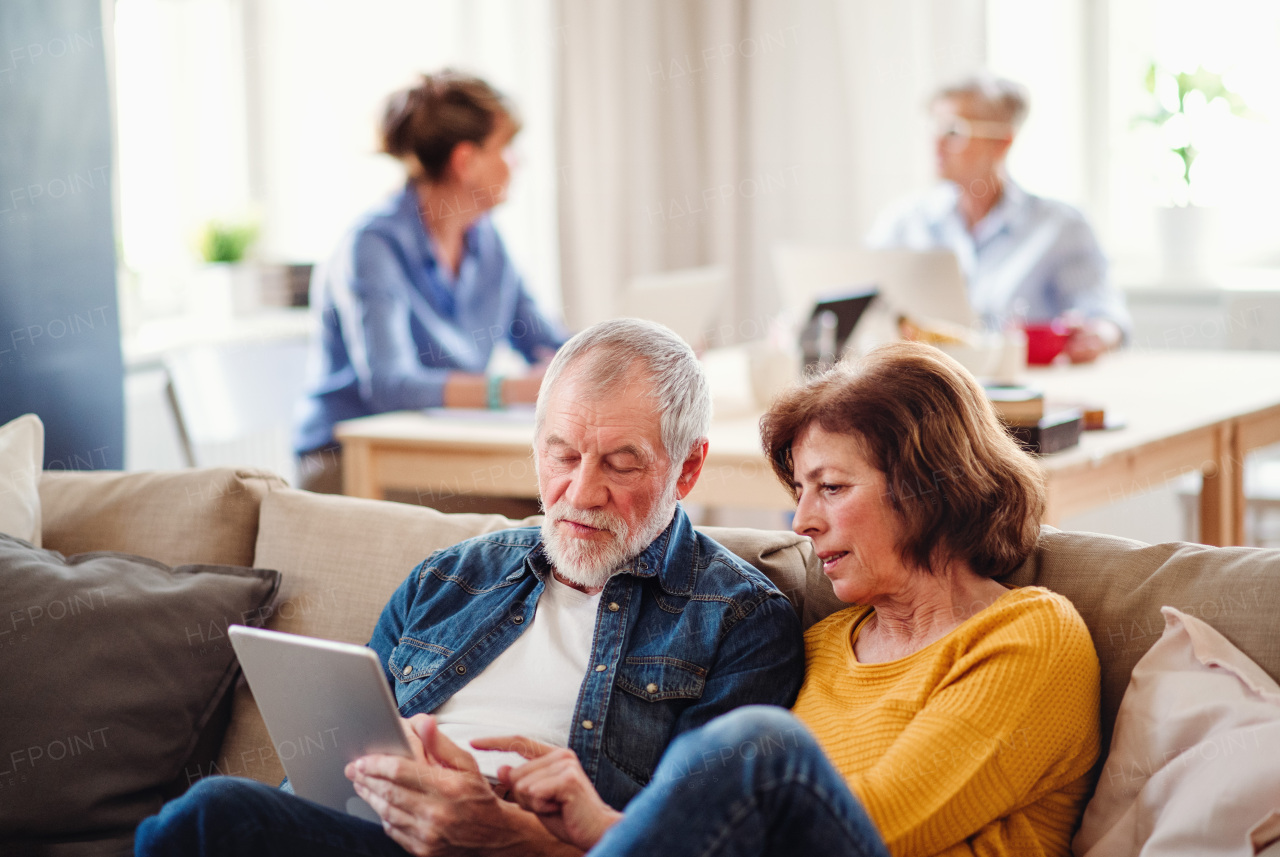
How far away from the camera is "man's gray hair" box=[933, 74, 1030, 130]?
12.1ft

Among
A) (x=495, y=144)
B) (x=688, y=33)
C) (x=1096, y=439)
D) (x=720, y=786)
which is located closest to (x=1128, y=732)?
(x=720, y=786)

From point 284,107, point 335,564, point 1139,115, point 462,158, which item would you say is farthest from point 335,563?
point 1139,115

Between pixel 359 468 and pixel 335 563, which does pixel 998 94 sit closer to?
pixel 359 468

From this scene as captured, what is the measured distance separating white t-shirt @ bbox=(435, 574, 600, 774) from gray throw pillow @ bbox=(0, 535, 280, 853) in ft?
1.36

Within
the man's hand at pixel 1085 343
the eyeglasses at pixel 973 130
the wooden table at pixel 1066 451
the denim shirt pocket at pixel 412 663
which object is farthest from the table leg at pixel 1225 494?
the denim shirt pocket at pixel 412 663

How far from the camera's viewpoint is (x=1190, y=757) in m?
1.27

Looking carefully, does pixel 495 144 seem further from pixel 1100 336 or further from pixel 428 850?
pixel 428 850

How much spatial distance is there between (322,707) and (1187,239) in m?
3.71

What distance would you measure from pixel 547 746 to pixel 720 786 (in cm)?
35

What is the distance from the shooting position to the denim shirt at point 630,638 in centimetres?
145

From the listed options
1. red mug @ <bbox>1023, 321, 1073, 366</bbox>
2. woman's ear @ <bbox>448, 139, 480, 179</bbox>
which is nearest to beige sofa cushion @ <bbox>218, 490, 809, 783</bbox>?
woman's ear @ <bbox>448, 139, 480, 179</bbox>

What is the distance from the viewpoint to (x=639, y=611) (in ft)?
5.01

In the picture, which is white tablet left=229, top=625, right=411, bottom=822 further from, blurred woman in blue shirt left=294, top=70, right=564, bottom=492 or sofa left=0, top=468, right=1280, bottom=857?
blurred woman in blue shirt left=294, top=70, right=564, bottom=492

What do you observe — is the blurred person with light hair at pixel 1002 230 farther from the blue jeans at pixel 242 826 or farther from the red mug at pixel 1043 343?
the blue jeans at pixel 242 826
